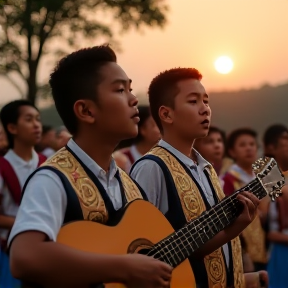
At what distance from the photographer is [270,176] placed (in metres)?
3.17

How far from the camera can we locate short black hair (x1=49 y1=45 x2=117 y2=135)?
266 cm

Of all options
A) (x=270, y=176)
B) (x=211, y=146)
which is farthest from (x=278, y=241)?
(x=270, y=176)

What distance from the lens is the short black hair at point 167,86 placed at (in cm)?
364

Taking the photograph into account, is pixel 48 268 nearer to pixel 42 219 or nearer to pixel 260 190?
pixel 42 219

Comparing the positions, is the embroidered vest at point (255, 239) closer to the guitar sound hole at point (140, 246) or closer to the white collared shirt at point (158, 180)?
the white collared shirt at point (158, 180)

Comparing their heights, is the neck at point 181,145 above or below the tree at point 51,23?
below

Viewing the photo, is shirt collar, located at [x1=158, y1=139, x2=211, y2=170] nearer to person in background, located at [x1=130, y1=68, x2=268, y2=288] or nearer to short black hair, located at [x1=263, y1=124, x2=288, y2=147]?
person in background, located at [x1=130, y1=68, x2=268, y2=288]

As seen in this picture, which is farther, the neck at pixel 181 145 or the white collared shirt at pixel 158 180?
the neck at pixel 181 145

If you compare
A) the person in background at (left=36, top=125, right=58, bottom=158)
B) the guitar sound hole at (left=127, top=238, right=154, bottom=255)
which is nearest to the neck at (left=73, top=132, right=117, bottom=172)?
the guitar sound hole at (left=127, top=238, right=154, bottom=255)

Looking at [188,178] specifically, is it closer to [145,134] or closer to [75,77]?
[75,77]

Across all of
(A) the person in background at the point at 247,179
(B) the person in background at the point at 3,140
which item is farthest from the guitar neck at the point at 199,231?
(B) the person in background at the point at 3,140

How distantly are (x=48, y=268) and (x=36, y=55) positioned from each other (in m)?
17.1

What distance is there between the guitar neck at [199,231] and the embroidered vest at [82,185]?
26 cm

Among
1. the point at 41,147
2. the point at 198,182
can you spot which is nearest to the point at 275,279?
the point at 198,182
